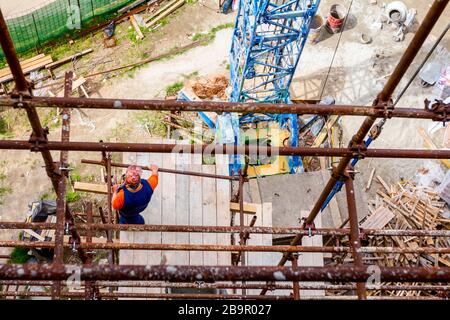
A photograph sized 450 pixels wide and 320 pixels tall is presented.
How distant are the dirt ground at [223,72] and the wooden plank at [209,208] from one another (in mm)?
5086

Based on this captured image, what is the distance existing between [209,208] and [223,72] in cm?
705

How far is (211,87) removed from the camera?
46.4ft

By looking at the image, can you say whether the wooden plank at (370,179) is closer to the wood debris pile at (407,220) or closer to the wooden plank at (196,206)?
the wood debris pile at (407,220)

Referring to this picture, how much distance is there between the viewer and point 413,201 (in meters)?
12.0

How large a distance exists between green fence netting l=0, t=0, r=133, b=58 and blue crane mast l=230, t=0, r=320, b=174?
4.84 meters

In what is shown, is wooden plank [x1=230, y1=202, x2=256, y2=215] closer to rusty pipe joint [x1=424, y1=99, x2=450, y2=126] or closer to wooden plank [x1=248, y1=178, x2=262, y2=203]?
wooden plank [x1=248, y1=178, x2=262, y2=203]

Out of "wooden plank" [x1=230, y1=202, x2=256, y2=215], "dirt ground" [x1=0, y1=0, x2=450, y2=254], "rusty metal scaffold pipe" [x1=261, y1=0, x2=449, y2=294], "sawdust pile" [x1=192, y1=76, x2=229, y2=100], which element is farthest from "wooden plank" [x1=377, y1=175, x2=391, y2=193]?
"rusty metal scaffold pipe" [x1=261, y1=0, x2=449, y2=294]

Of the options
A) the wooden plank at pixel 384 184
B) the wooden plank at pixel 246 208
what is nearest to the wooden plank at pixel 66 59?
the wooden plank at pixel 246 208

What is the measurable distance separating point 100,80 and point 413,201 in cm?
884

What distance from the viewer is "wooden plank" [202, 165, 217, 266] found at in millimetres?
7992

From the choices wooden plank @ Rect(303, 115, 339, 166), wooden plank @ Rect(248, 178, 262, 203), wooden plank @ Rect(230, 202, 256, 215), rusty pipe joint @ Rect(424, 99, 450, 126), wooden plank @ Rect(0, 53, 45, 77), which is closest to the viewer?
rusty pipe joint @ Rect(424, 99, 450, 126)

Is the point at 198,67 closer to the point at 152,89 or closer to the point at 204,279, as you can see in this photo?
the point at 152,89

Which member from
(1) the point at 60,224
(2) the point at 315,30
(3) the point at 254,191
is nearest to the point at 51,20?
(2) the point at 315,30
